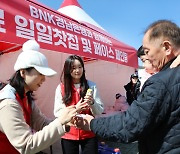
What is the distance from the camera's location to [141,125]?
0.95 meters

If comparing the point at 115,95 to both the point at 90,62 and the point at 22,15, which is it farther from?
the point at 22,15

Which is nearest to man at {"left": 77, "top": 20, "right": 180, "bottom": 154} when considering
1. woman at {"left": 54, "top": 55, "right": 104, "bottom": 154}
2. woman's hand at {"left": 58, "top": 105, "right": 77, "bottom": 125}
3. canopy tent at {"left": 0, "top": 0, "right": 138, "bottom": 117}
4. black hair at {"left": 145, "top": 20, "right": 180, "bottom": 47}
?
black hair at {"left": 145, "top": 20, "right": 180, "bottom": 47}

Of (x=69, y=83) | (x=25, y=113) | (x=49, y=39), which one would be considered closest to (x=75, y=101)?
(x=69, y=83)

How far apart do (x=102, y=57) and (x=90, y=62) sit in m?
1.33

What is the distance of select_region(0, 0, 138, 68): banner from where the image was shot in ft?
7.73

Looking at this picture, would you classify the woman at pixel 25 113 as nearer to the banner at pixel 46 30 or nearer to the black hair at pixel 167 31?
the black hair at pixel 167 31

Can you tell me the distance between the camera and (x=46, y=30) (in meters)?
2.81

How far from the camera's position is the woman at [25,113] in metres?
1.22

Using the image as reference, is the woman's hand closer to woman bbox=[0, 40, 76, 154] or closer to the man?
woman bbox=[0, 40, 76, 154]

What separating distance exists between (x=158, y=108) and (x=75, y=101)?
1.34 meters

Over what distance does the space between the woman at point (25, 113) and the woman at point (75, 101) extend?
71 cm

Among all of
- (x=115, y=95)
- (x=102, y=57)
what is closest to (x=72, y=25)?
(x=102, y=57)

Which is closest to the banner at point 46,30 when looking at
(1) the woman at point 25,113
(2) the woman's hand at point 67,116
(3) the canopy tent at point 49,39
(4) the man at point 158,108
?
(3) the canopy tent at point 49,39

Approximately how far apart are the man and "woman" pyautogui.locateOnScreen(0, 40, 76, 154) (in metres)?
0.35
